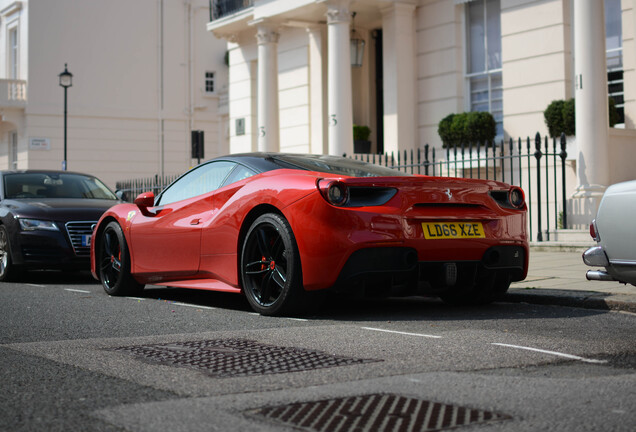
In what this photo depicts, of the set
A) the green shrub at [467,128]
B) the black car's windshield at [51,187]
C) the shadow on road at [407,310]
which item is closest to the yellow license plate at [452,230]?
Answer: the shadow on road at [407,310]

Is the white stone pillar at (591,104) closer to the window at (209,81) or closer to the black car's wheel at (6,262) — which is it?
the black car's wheel at (6,262)

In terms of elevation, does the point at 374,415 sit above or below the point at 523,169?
below

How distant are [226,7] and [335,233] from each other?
19.6 m

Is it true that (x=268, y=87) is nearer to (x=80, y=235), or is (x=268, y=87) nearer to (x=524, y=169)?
(x=524, y=169)

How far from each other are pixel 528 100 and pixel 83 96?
24999mm

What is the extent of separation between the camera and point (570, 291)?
24.8 ft

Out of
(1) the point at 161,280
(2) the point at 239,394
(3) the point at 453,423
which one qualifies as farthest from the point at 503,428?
(1) the point at 161,280

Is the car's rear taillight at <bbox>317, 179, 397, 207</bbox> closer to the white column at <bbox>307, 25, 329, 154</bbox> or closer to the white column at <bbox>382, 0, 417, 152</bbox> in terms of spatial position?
the white column at <bbox>382, 0, 417, 152</bbox>

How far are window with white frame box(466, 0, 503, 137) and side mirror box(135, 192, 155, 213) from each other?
34.4 feet

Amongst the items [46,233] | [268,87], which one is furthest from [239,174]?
[268,87]

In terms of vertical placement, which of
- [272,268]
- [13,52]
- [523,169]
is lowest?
[272,268]

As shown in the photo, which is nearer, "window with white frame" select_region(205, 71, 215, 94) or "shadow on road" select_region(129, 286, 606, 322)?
"shadow on road" select_region(129, 286, 606, 322)

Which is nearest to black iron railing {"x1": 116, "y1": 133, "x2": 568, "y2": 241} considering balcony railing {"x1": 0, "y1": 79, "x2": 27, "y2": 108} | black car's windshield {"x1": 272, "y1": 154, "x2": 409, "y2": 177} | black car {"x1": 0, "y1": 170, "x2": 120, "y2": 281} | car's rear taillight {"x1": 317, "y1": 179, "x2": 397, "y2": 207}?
black car {"x1": 0, "y1": 170, "x2": 120, "y2": 281}

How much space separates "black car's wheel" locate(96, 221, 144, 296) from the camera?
8.48 metres
